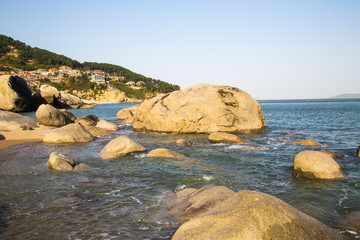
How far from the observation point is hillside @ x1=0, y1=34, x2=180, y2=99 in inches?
4796

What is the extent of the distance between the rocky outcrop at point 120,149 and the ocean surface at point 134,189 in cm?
49

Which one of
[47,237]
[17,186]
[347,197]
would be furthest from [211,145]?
[47,237]

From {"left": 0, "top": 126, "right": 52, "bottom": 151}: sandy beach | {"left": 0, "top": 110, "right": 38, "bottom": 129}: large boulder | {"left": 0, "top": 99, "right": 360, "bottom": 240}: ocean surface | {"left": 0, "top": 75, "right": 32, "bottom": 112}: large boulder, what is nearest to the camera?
{"left": 0, "top": 99, "right": 360, "bottom": 240}: ocean surface

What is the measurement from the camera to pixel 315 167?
8.47m

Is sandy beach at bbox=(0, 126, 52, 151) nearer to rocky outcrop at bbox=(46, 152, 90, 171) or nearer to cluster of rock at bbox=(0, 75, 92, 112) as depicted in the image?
rocky outcrop at bbox=(46, 152, 90, 171)

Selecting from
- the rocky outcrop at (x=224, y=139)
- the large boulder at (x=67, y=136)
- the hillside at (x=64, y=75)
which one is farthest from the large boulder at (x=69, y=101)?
the rocky outcrop at (x=224, y=139)

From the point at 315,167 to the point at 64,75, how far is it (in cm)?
14665

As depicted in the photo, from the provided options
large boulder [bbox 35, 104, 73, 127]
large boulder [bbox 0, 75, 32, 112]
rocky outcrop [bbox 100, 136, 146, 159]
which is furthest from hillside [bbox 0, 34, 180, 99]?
rocky outcrop [bbox 100, 136, 146, 159]

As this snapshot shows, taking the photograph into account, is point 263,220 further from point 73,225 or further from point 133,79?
point 133,79

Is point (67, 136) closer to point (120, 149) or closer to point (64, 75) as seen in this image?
point (120, 149)

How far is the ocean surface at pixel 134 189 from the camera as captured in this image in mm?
5195

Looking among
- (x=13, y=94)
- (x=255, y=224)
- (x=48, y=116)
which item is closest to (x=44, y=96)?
(x=13, y=94)

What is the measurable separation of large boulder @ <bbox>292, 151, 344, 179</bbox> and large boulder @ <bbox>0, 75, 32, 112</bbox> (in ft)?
167

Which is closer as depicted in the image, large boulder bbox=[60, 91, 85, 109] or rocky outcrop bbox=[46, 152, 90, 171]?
rocky outcrop bbox=[46, 152, 90, 171]
